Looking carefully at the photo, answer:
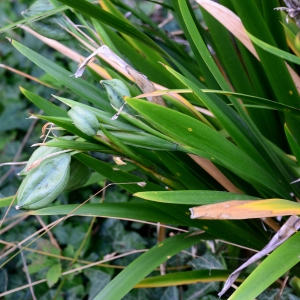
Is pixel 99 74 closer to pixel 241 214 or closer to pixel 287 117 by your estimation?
pixel 287 117

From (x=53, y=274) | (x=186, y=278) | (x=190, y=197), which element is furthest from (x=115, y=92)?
(x=53, y=274)

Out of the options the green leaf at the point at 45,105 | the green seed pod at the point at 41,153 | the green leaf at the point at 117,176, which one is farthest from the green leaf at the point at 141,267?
the green leaf at the point at 45,105

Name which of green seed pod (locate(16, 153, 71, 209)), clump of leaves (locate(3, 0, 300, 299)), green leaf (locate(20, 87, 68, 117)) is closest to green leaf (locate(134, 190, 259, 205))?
clump of leaves (locate(3, 0, 300, 299))

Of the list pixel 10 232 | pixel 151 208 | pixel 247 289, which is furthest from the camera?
pixel 10 232

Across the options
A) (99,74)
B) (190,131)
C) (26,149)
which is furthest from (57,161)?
(26,149)

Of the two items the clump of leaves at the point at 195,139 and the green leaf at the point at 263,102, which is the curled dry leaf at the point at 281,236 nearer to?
the clump of leaves at the point at 195,139

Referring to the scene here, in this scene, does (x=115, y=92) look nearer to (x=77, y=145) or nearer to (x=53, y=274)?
(x=77, y=145)
